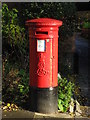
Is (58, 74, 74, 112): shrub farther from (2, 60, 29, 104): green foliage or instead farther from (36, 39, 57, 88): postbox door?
(2, 60, 29, 104): green foliage

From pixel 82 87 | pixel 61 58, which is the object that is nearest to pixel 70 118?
pixel 82 87

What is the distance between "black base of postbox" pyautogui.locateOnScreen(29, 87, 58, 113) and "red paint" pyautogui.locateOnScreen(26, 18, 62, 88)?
0.10m

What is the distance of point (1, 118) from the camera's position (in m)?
4.72

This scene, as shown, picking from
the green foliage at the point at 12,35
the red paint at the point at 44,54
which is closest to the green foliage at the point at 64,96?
the red paint at the point at 44,54

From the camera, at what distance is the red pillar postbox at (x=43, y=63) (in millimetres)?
4734

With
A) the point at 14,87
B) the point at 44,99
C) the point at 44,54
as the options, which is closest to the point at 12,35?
the point at 14,87

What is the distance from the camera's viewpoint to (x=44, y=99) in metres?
4.96

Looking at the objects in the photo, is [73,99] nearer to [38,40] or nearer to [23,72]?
[23,72]

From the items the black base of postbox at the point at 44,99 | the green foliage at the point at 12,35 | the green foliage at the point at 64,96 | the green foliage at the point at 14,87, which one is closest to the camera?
the black base of postbox at the point at 44,99

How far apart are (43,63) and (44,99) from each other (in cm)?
69

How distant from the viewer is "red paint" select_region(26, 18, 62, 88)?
185 inches

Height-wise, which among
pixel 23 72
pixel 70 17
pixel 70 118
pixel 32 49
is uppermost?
pixel 70 17

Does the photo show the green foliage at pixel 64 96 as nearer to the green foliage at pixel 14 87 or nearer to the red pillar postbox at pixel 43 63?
the red pillar postbox at pixel 43 63

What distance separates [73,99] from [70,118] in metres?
1.04
